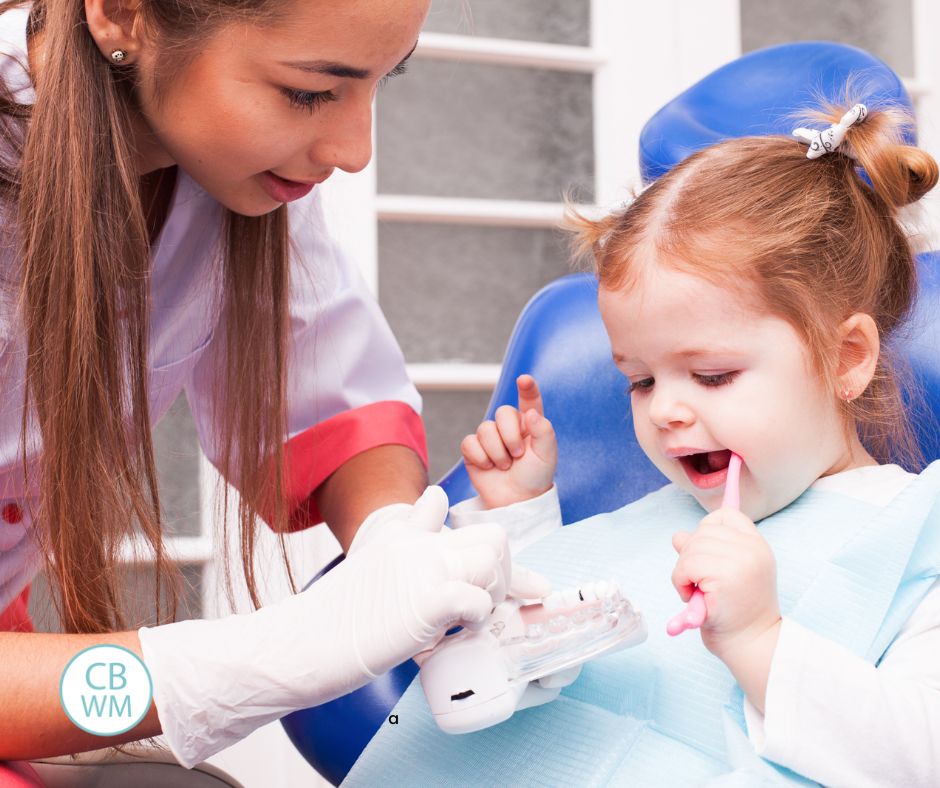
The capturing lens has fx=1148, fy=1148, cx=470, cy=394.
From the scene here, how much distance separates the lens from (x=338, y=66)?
92 centimetres

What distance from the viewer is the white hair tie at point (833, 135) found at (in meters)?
1.06

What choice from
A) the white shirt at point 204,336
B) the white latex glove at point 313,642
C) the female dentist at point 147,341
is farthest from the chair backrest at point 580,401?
the white latex glove at point 313,642

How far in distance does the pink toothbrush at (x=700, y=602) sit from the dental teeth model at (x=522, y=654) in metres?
0.05

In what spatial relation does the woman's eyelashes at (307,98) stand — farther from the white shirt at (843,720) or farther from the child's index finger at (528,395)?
the white shirt at (843,720)

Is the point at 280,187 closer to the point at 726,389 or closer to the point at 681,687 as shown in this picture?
the point at 726,389

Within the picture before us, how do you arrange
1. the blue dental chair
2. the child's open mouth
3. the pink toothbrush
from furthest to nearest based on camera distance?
1. the blue dental chair
2. the child's open mouth
3. the pink toothbrush

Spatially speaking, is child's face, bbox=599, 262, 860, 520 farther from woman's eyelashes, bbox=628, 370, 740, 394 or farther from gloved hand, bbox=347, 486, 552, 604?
gloved hand, bbox=347, 486, 552, 604

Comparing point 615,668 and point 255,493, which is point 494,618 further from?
point 255,493

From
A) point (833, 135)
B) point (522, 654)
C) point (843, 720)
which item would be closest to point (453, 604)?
point (522, 654)

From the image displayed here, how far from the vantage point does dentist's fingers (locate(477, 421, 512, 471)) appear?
1213 millimetres

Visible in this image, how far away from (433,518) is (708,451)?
0.80ft

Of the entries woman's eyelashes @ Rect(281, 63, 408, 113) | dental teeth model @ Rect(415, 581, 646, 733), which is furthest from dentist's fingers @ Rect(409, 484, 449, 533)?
woman's eyelashes @ Rect(281, 63, 408, 113)

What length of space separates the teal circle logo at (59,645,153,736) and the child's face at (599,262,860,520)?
468mm

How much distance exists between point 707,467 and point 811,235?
23 cm
